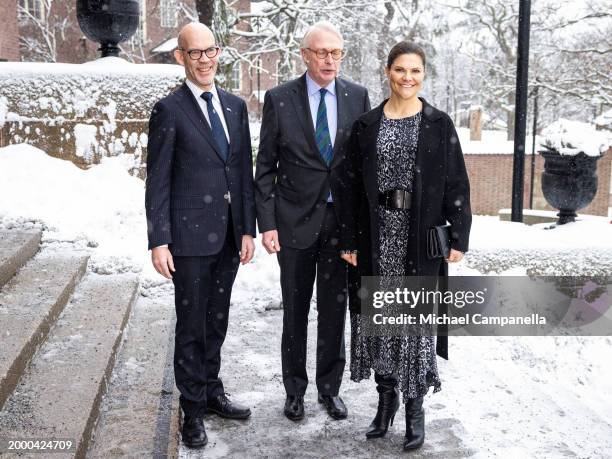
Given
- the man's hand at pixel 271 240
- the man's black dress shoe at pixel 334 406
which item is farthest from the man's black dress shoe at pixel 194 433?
the man's hand at pixel 271 240

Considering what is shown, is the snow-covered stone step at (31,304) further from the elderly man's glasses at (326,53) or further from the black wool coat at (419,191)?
the elderly man's glasses at (326,53)

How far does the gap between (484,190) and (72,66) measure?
17.3m

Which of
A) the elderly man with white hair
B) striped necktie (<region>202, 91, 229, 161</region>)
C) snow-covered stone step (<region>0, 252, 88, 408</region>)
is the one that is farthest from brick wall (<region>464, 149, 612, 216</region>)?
striped necktie (<region>202, 91, 229, 161</region>)

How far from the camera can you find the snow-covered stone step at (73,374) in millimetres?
3104

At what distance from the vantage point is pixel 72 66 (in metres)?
7.37

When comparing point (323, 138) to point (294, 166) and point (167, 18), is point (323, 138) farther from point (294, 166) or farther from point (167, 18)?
point (167, 18)

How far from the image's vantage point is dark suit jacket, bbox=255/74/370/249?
11.8 feet

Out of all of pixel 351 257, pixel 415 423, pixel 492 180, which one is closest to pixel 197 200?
pixel 351 257

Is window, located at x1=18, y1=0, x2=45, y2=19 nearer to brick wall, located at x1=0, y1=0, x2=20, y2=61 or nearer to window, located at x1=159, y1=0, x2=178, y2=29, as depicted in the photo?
window, located at x1=159, y1=0, x2=178, y2=29

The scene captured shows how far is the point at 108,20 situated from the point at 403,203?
5550mm

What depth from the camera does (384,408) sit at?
3600mm

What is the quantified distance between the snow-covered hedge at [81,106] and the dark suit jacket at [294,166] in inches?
160

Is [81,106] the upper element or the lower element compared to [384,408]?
upper

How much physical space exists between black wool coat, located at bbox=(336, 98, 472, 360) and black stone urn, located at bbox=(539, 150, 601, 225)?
14.1ft
